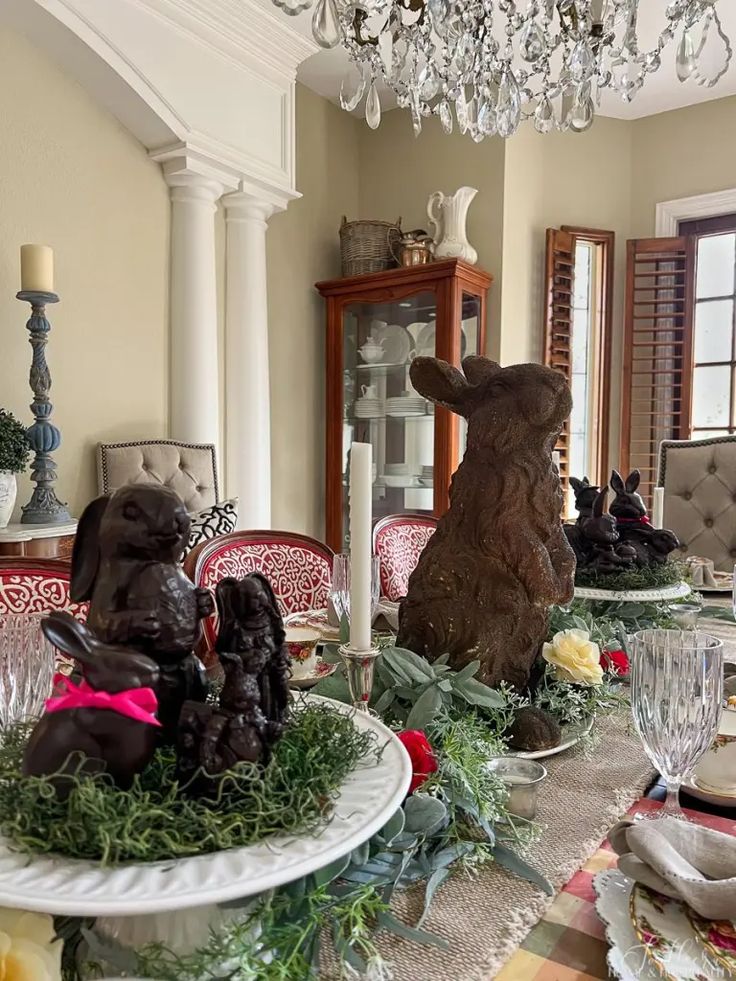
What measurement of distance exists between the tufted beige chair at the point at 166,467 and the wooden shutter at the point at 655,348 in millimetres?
2281

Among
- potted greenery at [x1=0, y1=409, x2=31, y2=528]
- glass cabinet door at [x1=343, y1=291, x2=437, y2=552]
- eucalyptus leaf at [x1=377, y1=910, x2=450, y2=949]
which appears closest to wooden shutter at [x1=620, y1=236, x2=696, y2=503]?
glass cabinet door at [x1=343, y1=291, x2=437, y2=552]

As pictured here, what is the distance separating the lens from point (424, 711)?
696 millimetres

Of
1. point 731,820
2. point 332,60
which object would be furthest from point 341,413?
point 731,820

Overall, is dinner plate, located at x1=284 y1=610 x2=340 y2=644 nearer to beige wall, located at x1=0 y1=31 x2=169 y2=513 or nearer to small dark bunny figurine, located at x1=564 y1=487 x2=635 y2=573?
small dark bunny figurine, located at x1=564 y1=487 x2=635 y2=573

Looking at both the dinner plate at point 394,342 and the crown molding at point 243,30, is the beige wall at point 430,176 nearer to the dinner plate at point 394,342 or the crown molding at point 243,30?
the dinner plate at point 394,342

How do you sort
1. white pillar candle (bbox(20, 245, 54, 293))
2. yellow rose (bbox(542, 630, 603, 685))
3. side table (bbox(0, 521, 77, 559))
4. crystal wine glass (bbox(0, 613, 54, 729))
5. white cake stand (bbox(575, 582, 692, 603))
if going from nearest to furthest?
crystal wine glass (bbox(0, 613, 54, 729)) → yellow rose (bbox(542, 630, 603, 685)) → white cake stand (bbox(575, 582, 692, 603)) → side table (bbox(0, 521, 77, 559)) → white pillar candle (bbox(20, 245, 54, 293))

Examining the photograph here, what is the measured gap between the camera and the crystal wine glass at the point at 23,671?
0.68 metres

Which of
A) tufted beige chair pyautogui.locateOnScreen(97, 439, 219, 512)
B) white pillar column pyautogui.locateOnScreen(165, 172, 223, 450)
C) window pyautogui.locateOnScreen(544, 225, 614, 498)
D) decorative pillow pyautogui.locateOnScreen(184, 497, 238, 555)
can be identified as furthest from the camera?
window pyautogui.locateOnScreen(544, 225, 614, 498)

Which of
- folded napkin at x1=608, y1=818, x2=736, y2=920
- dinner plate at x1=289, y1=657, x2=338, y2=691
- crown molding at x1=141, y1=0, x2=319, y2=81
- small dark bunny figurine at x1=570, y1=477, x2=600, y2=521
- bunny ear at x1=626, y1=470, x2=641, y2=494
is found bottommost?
dinner plate at x1=289, y1=657, x2=338, y2=691

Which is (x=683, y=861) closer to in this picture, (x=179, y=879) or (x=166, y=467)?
(x=179, y=879)

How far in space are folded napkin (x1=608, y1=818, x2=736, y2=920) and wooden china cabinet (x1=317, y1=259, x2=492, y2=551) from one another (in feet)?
8.59

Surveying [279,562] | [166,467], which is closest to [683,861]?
[279,562]

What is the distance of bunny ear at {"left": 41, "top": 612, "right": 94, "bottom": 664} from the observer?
17.2 inches

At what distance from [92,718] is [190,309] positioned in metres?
2.75
